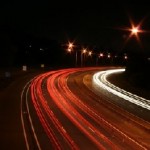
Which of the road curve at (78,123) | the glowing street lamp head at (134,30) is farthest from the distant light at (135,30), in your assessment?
the road curve at (78,123)

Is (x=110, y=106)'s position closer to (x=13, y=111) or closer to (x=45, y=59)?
(x=13, y=111)

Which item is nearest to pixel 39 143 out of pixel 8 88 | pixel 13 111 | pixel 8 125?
pixel 8 125

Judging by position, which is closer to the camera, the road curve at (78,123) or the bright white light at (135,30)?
the bright white light at (135,30)

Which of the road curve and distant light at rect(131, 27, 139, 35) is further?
the road curve

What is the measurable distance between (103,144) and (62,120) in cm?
1068

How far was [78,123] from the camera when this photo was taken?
37438 millimetres

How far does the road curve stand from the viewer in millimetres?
29438

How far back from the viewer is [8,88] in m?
65.8

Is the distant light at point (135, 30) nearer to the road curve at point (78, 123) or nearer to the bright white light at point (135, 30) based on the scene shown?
the bright white light at point (135, 30)

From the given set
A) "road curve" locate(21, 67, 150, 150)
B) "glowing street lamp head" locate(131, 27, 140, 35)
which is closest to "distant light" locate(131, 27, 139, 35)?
"glowing street lamp head" locate(131, 27, 140, 35)

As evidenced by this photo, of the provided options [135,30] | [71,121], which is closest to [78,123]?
[71,121]

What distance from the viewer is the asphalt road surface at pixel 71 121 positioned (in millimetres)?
29484

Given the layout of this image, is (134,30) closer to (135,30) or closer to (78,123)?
(135,30)

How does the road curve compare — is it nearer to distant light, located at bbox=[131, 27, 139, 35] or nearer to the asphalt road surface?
the asphalt road surface
